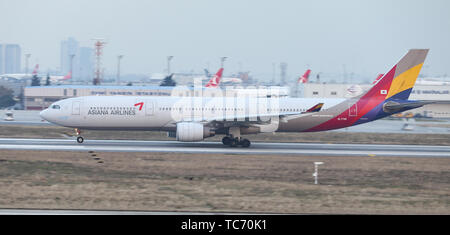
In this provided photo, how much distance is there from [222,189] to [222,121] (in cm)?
1343

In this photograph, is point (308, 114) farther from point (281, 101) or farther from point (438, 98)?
point (438, 98)

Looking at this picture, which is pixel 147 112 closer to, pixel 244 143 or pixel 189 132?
pixel 189 132

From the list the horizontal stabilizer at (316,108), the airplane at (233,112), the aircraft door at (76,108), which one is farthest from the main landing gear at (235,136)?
the aircraft door at (76,108)

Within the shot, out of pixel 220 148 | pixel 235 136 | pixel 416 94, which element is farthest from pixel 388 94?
pixel 416 94

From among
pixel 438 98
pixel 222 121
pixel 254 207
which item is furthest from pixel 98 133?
pixel 438 98

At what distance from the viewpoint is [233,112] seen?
3306 centimetres

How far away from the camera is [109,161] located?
79.2 ft

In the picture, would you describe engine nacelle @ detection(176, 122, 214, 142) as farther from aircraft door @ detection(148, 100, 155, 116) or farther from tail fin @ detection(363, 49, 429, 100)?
tail fin @ detection(363, 49, 429, 100)

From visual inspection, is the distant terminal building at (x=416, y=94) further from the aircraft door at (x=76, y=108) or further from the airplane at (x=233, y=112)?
the aircraft door at (x=76, y=108)

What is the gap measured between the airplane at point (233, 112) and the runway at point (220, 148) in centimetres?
104

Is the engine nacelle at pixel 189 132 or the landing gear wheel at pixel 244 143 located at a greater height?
the engine nacelle at pixel 189 132

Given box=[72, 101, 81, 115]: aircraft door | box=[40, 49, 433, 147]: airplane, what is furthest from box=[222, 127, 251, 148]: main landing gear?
box=[72, 101, 81, 115]: aircraft door

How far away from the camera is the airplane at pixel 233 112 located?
1251 inches

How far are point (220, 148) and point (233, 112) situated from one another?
2897 mm
